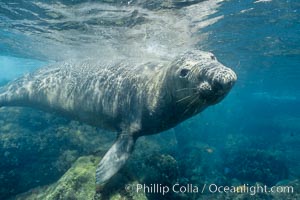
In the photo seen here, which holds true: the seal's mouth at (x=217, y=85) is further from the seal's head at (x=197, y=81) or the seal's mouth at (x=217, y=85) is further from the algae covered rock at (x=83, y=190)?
the algae covered rock at (x=83, y=190)

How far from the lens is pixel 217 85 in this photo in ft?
12.2

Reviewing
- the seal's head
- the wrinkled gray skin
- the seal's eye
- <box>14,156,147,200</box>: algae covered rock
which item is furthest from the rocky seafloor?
the seal's eye

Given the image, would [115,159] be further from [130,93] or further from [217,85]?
[217,85]

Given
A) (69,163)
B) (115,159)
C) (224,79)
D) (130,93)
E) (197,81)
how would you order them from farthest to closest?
(69,163)
(130,93)
(115,159)
(197,81)
(224,79)

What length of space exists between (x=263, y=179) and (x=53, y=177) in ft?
45.3

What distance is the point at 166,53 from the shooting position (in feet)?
64.0

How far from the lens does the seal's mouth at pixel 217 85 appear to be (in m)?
3.62

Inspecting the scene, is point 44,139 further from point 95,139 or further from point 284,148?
point 284,148

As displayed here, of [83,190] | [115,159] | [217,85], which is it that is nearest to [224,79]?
[217,85]

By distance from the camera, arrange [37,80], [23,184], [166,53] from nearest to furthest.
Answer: [23,184] → [37,80] → [166,53]

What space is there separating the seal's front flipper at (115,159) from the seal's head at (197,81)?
1.49m

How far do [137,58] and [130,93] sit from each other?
2.26 meters

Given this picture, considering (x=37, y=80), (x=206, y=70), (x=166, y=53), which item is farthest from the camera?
(x=166, y=53)

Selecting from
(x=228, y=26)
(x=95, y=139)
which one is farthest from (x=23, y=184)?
(x=228, y=26)
